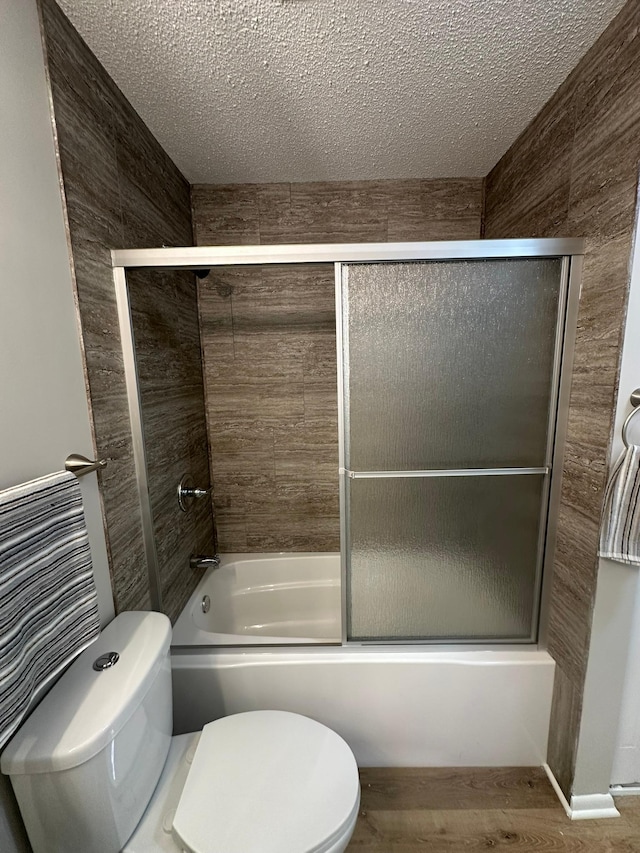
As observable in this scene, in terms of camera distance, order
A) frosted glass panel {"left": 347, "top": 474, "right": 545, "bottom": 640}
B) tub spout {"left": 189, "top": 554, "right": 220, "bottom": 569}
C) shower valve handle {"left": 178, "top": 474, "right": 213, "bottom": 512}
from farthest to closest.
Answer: tub spout {"left": 189, "top": 554, "right": 220, "bottom": 569} < shower valve handle {"left": 178, "top": 474, "right": 213, "bottom": 512} < frosted glass panel {"left": 347, "top": 474, "right": 545, "bottom": 640}

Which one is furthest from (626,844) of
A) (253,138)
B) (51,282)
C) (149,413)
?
(253,138)

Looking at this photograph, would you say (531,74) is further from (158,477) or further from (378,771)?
(378,771)

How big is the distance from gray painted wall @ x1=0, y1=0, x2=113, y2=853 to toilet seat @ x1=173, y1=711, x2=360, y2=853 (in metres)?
0.39

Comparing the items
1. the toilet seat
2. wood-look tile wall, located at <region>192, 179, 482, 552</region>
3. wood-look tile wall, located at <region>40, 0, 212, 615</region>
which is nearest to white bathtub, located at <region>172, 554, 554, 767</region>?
the toilet seat

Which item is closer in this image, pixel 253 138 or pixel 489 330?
pixel 489 330

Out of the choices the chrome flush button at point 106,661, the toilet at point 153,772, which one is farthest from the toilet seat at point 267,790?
the chrome flush button at point 106,661

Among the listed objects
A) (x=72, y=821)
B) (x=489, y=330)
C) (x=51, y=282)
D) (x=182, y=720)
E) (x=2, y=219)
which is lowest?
(x=182, y=720)

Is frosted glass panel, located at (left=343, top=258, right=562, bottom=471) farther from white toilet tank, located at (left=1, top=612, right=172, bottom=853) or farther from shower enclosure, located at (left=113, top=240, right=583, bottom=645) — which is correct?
white toilet tank, located at (left=1, top=612, right=172, bottom=853)

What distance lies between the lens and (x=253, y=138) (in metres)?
1.43

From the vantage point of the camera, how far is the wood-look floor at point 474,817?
1.16m

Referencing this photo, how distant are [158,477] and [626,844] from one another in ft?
6.50

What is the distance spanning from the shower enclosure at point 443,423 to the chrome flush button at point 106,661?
470 mm

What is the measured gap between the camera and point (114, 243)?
1.20 metres

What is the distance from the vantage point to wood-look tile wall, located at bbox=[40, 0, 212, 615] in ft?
3.28
